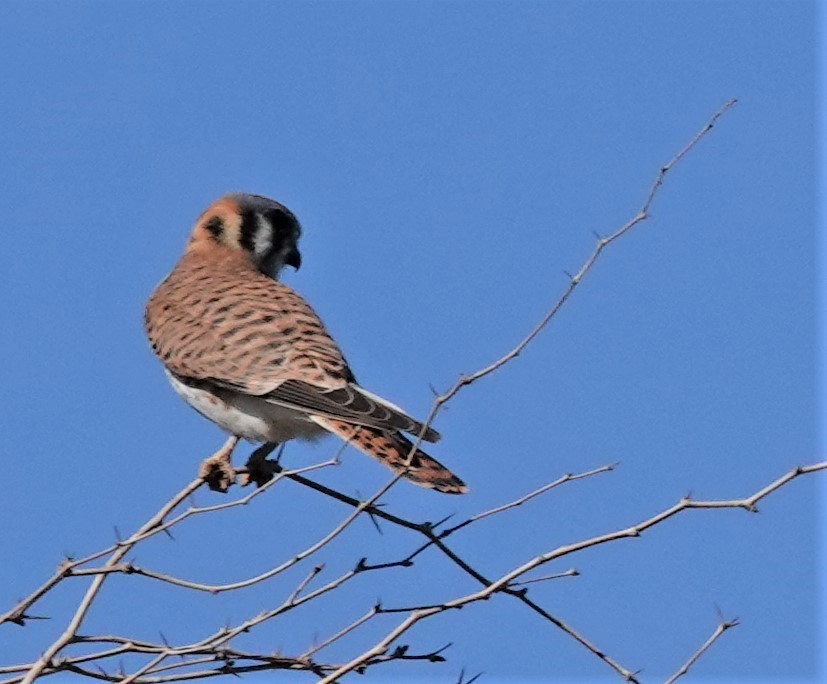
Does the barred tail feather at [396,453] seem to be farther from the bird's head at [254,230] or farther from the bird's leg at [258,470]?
the bird's head at [254,230]

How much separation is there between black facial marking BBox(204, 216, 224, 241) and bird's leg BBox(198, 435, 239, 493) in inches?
54.9

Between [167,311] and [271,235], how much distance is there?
0.51 meters

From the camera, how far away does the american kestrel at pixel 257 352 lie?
481 centimetres

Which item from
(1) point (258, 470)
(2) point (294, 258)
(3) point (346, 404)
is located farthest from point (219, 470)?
(2) point (294, 258)

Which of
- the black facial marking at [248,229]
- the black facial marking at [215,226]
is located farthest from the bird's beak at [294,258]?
the black facial marking at [215,226]

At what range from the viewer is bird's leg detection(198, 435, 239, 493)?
5.12 metres

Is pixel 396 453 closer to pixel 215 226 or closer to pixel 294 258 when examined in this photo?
pixel 294 258

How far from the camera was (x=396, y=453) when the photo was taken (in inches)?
185

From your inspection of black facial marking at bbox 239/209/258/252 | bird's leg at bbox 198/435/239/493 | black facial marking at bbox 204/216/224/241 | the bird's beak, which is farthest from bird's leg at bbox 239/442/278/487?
black facial marking at bbox 204/216/224/241

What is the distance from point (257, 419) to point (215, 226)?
1423mm

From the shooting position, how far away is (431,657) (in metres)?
3.68

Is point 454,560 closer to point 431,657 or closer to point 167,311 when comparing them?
point 431,657

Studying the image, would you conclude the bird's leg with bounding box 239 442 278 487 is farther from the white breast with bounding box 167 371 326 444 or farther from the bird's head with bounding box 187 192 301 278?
the bird's head with bounding box 187 192 301 278

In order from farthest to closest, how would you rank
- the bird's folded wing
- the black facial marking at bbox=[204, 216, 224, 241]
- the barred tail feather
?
the black facial marking at bbox=[204, 216, 224, 241] → the bird's folded wing → the barred tail feather
